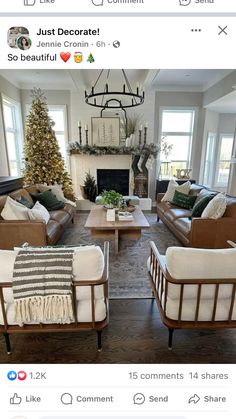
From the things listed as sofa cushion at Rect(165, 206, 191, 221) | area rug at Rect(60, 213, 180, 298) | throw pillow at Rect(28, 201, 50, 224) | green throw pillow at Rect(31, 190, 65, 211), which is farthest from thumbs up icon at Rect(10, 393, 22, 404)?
green throw pillow at Rect(31, 190, 65, 211)

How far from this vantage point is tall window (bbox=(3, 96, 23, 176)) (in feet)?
16.4

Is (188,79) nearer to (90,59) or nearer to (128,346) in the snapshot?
(90,59)

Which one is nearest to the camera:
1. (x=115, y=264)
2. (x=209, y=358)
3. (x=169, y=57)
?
(x=169, y=57)

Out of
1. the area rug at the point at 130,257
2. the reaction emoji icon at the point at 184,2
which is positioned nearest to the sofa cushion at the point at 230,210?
the area rug at the point at 130,257

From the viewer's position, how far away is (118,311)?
1.96 m

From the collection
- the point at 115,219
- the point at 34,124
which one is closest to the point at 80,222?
the point at 115,219

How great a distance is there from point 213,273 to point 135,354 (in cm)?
78

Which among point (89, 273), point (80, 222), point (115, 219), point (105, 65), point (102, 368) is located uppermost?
point (105, 65)

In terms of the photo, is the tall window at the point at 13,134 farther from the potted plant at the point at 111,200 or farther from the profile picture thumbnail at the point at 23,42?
the profile picture thumbnail at the point at 23,42

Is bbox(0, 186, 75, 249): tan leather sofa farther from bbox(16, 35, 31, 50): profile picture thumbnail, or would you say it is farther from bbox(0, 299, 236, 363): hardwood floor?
bbox(16, 35, 31, 50): profile picture thumbnail

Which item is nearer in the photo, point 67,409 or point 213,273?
point 67,409

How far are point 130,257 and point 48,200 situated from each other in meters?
1.75

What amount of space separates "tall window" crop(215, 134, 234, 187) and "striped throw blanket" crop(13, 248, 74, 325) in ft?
21.9

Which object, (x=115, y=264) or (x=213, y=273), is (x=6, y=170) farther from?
(x=213, y=273)
